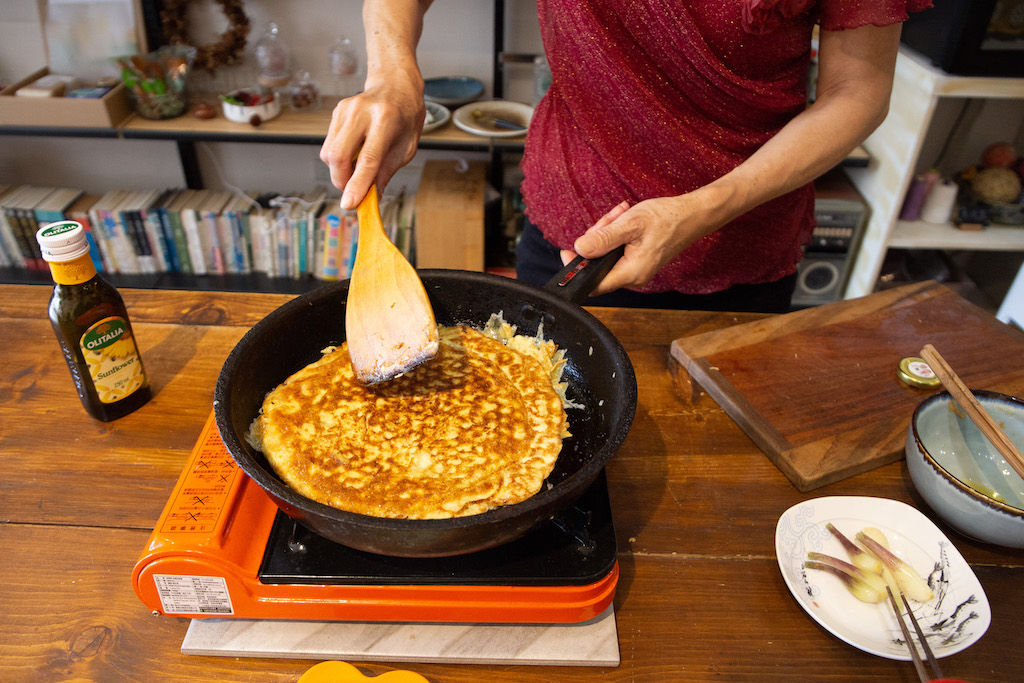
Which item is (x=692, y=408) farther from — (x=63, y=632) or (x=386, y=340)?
(x=63, y=632)

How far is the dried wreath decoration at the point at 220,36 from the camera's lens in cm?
271

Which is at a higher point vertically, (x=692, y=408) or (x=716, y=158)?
(x=716, y=158)

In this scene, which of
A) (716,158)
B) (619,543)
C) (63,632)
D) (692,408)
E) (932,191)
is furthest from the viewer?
(932,191)

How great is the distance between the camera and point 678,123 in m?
1.32

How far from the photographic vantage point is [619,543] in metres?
0.97

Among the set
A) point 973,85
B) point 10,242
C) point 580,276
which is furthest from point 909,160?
point 10,242

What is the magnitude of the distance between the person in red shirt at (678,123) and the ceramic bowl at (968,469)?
1.56 feet

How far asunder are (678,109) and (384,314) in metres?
0.73

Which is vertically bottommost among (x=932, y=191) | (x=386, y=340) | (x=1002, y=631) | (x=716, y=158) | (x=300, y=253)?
(x=300, y=253)

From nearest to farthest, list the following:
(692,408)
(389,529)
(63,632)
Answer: (389,529)
(63,632)
(692,408)

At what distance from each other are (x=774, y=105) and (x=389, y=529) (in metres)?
1.10

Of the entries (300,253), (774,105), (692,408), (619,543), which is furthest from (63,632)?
(300,253)

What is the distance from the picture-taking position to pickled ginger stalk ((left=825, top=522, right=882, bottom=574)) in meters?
0.91

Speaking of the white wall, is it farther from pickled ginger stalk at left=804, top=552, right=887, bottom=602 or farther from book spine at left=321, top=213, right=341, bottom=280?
pickled ginger stalk at left=804, top=552, right=887, bottom=602
